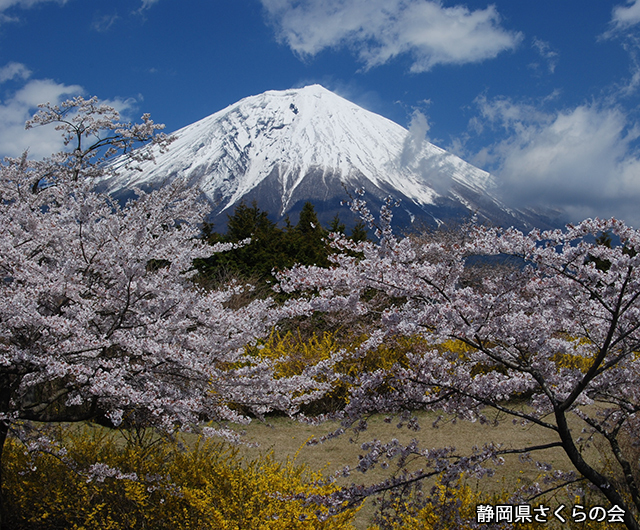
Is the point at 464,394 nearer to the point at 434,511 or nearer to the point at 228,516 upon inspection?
the point at 434,511

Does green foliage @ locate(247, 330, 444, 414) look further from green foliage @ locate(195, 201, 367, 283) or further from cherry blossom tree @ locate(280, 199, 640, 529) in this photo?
cherry blossom tree @ locate(280, 199, 640, 529)

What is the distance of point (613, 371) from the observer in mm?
3051

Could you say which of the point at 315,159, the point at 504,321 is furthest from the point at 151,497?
the point at 315,159

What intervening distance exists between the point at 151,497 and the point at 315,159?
145 meters

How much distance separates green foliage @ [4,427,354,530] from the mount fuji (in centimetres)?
11237

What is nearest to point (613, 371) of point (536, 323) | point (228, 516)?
point (536, 323)

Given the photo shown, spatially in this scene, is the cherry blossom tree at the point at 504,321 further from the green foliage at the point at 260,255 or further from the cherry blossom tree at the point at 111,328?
the green foliage at the point at 260,255

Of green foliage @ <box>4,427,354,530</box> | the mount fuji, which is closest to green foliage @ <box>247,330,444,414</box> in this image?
green foliage @ <box>4,427,354,530</box>

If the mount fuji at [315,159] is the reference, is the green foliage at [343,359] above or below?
below

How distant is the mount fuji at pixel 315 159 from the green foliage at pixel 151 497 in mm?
112365

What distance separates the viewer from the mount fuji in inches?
4798

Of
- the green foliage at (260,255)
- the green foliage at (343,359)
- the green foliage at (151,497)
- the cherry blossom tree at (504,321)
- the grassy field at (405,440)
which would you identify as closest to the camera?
the cherry blossom tree at (504,321)

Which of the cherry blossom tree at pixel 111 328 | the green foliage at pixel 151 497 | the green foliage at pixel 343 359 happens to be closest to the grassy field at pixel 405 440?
the green foliage at pixel 343 359

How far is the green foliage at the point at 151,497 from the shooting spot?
10.6 feet
